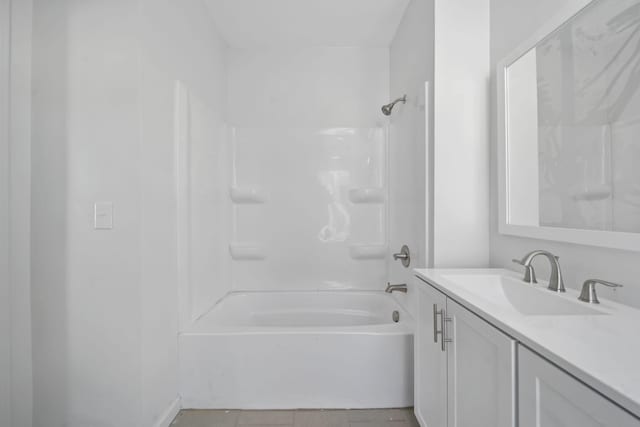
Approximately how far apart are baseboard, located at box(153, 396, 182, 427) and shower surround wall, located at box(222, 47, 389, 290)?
1.06m

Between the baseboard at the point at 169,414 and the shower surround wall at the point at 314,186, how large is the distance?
1.06 metres

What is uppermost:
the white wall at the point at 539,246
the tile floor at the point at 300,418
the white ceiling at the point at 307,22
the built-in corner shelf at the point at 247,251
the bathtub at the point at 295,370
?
the white ceiling at the point at 307,22

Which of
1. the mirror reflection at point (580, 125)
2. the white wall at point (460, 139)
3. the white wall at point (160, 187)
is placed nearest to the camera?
the mirror reflection at point (580, 125)

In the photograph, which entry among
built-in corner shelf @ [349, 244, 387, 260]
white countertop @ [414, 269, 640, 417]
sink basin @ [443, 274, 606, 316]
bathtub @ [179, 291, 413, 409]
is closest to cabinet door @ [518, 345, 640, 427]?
white countertop @ [414, 269, 640, 417]

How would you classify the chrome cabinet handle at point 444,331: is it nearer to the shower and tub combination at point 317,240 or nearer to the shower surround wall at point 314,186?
the shower and tub combination at point 317,240

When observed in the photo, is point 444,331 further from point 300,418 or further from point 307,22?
point 307,22

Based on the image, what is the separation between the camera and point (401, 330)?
1885 mm

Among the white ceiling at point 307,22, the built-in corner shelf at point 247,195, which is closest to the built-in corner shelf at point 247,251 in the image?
the built-in corner shelf at point 247,195

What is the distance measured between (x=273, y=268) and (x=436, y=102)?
69.4 inches

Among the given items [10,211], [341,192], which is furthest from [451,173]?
[10,211]

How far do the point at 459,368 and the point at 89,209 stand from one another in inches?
63.1

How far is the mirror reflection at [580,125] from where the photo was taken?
99 centimetres

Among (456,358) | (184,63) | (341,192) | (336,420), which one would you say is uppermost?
(184,63)

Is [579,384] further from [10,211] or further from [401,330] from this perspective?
[10,211]
